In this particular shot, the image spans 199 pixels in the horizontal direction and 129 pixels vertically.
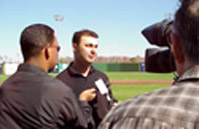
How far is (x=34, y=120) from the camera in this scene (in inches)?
99.7

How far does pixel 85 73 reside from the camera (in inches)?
181

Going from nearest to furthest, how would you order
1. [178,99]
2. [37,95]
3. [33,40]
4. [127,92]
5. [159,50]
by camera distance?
[178,99] → [159,50] → [37,95] → [33,40] → [127,92]

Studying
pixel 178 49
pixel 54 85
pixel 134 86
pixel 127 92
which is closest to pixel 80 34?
pixel 54 85

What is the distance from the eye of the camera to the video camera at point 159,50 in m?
→ 1.60

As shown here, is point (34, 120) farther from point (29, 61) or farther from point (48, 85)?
point (29, 61)

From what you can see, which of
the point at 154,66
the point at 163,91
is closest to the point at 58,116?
the point at 154,66

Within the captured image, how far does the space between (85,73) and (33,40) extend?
6.09 feet

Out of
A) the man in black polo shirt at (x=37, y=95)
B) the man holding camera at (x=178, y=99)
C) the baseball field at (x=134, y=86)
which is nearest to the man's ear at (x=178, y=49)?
the man holding camera at (x=178, y=99)

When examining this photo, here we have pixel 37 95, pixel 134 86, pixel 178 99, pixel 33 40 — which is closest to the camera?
pixel 178 99

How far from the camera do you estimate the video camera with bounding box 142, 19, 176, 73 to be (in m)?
1.60

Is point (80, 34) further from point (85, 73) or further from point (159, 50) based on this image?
point (159, 50)

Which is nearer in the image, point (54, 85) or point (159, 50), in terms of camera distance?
point (159, 50)

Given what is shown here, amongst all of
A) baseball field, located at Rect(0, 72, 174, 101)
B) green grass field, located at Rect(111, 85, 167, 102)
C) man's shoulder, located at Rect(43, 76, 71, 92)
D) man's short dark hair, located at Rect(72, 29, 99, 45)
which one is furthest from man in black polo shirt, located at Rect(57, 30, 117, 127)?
baseball field, located at Rect(0, 72, 174, 101)

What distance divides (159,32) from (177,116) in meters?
0.57
